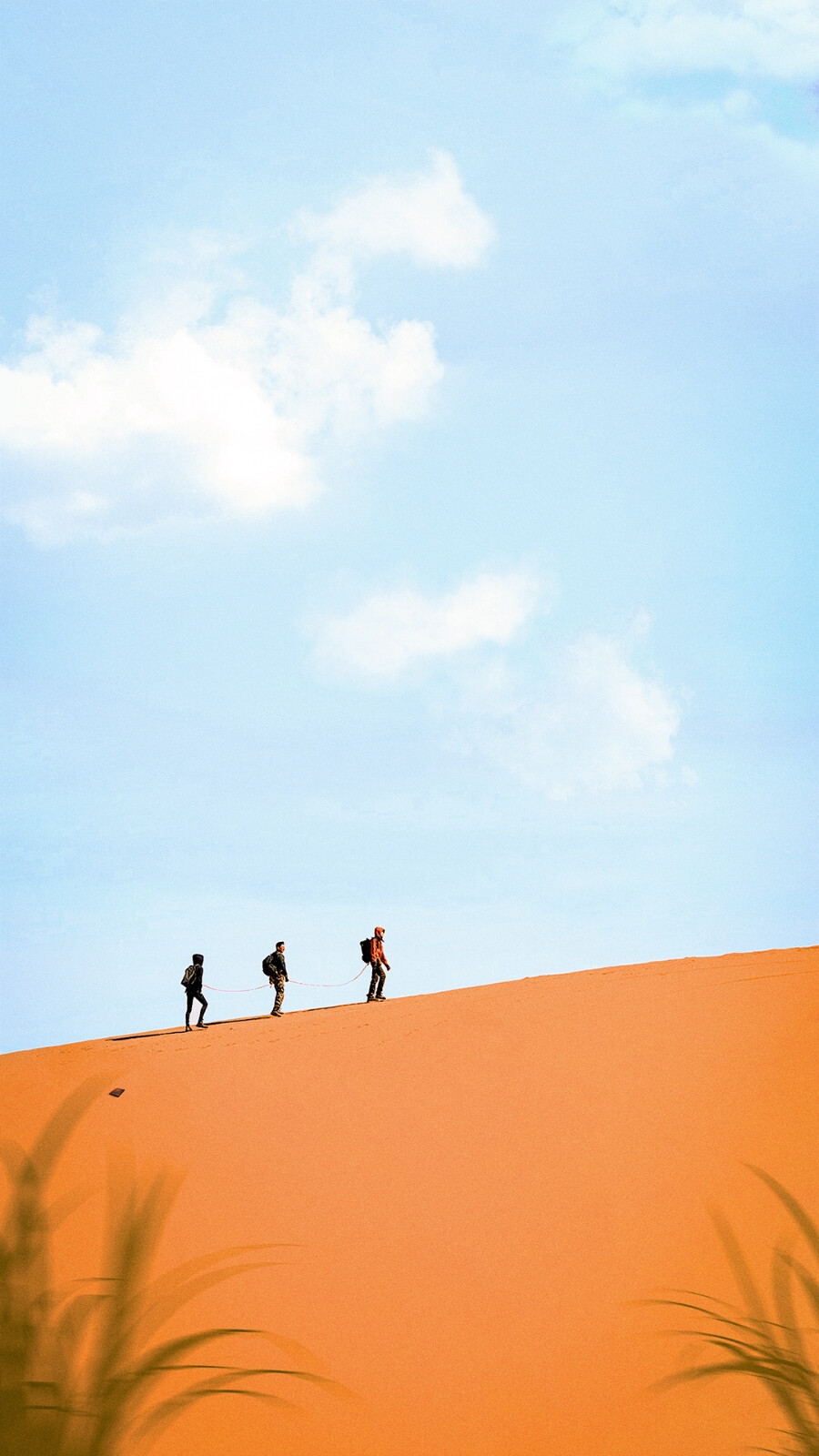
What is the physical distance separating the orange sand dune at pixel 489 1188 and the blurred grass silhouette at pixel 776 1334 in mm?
128

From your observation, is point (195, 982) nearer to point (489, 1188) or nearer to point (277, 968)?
point (277, 968)

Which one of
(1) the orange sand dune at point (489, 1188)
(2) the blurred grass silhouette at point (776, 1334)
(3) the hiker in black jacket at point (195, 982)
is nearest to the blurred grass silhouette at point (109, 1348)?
(1) the orange sand dune at point (489, 1188)

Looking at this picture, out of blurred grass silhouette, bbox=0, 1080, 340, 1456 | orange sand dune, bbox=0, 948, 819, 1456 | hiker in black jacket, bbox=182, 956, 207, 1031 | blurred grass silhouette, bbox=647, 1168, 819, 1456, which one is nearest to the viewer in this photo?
blurred grass silhouette, bbox=0, 1080, 340, 1456

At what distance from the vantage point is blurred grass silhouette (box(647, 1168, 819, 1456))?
6.51 m

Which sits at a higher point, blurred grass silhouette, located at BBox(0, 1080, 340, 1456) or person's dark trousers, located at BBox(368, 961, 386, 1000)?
person's dark trousers, located at BBox(368, 961, 386, 1000)

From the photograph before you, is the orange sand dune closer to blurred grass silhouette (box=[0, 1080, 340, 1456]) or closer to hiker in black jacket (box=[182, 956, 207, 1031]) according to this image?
blurred grass silhouette (box=[0, 1080, 340, 1456])

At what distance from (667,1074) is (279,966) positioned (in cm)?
799

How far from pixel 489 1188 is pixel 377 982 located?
27.7 ft

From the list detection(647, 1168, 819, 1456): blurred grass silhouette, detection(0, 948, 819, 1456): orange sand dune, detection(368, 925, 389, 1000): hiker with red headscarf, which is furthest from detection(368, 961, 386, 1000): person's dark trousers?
detection(647, 1168, 819, 1456): blurred grass silhouette

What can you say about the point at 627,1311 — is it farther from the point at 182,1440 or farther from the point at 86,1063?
the point at 86,1063

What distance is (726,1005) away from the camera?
11.8 meters

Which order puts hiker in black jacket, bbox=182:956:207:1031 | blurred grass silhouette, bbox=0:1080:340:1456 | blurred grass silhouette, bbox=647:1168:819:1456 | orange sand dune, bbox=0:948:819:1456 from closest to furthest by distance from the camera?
blurred grass silhouette, bbox=0:1080:340:1456
blurred grass silhouette, bbox=647:1168:819:1456
orange sand dune, bbox=0:948:819:1456
hiker in black jacket, bbox=182:956:207:1031

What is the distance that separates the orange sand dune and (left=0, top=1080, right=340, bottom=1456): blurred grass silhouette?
0.18 meters

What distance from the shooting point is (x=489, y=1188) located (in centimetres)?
886
